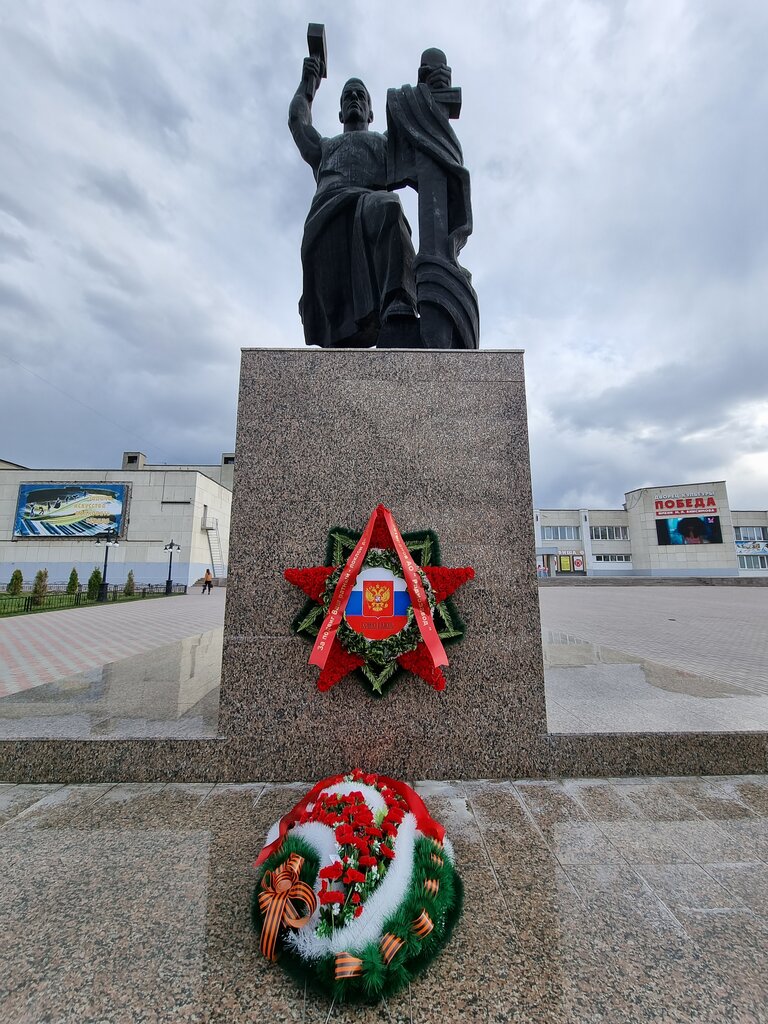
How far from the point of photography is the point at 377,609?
2.76 metres

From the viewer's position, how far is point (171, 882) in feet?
5.92

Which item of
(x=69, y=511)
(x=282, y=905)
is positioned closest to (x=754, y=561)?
(x=282, y=905)

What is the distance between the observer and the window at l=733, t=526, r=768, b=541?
145 feet

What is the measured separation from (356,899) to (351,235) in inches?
186

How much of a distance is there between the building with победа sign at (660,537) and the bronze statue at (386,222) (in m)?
35.7

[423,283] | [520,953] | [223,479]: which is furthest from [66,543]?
[520,953]

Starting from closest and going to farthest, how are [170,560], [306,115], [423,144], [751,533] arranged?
[423,144] < [306,115] < [170,560] < [751,533]

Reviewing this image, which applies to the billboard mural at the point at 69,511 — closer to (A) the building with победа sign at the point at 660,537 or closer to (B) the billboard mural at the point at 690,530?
(A) the building with победа sign at the point at 660,537

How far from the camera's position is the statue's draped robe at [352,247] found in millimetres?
4207

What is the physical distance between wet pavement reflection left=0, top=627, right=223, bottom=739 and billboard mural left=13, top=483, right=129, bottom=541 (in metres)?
31.8

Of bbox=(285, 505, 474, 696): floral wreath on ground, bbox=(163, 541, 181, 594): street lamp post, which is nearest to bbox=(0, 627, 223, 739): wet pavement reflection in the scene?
bbox=(285, 505, 474, 696): floral wreath on ground

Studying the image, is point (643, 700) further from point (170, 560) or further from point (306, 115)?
point (170, 560)

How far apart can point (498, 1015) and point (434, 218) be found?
533 centimetres

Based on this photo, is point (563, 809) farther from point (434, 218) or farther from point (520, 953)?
point (434, 218)
